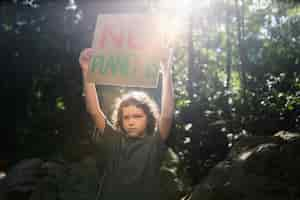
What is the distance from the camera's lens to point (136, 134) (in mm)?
2588

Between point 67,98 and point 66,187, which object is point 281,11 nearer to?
point 67,98

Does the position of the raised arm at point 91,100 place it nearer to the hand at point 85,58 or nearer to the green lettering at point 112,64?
the hand at point 85,58

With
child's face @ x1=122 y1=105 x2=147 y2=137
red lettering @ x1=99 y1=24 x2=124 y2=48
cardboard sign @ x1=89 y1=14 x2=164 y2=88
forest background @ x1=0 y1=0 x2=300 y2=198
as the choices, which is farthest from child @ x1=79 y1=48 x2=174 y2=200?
forest background @ x1=0 y1=0 x2=300 y2=198

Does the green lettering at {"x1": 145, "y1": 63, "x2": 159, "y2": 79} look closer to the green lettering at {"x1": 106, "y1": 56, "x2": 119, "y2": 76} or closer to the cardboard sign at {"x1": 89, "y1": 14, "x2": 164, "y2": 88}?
the cardboard sign at {"x1": 89, "y1": 14, "x2": 164, "y2": 88}

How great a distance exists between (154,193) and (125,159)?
0.93 ft

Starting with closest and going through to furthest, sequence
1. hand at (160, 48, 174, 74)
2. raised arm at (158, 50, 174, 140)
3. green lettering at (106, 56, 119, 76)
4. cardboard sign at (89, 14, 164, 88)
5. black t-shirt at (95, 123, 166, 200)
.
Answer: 1. black t-shirt at (95, 123, 166, 200)
2. raised arm at (158, 50, 174, 140)
3. hand at (160, 48, 174, 74)
4. cardboard sign at (89, 14, 164, 88)
5. green lettering at (106, 56, 119, 76)

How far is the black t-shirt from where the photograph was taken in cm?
237

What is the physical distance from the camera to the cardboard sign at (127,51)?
2836 millimetres

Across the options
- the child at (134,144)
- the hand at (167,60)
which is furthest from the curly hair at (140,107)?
the hand at (167,60)

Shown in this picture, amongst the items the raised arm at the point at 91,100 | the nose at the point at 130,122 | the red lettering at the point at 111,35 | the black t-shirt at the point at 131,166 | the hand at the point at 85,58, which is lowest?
the black t-shirt at the point at 131,166

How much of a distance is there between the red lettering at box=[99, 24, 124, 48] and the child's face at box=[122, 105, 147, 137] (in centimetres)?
60

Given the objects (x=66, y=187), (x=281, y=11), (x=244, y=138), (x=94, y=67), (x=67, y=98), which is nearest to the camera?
(x=94, y=67)

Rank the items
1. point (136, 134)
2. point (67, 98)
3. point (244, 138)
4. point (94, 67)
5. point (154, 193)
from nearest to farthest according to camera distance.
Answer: point (154, 193) → point (136, 134) → point (94, 67) → point (244, 138) → point (67, 98)

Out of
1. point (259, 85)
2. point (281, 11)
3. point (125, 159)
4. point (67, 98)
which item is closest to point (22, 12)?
point (67, 98)
